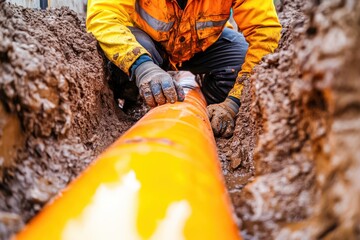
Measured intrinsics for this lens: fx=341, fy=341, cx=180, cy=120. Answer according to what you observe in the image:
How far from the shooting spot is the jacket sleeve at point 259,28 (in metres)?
2.63

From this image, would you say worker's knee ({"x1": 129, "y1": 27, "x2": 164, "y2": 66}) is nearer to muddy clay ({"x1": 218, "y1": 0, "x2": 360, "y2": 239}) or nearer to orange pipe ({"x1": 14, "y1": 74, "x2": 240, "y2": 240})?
muddy clay ({"x1": 218, "y1": 0, "x2": 360, "y2": 239})

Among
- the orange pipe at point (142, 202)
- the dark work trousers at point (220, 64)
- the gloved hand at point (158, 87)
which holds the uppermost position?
the orange pipe at point (142, 202)

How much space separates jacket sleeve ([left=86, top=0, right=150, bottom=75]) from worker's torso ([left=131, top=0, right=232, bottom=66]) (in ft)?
0.45

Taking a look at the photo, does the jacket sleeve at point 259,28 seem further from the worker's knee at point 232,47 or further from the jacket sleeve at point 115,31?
the jacket sleeve at point 115,31

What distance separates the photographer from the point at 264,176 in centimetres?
97

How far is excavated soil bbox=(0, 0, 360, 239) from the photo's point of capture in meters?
0.67

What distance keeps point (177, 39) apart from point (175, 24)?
0.15 metres

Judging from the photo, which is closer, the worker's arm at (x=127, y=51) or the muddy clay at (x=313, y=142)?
the muddy clay at (x=313, y=142)

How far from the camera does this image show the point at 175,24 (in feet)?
8.61

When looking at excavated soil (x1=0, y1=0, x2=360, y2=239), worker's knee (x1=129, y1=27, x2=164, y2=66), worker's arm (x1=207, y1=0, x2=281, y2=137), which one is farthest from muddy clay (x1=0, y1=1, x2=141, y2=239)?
worker's arm (x1=207, y1=0, x2=281, y2=137)

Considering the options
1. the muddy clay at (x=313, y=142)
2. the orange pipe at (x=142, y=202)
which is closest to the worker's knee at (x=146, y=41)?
the muddy clay at (x=313, y=142)

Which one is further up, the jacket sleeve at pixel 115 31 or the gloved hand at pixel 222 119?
the jacket sleeve at pixel 115 31

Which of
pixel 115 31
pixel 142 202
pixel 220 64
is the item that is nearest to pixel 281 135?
pixel 142 202

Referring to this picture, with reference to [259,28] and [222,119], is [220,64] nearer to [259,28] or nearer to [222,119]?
[259,28]
